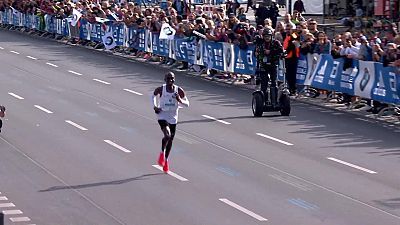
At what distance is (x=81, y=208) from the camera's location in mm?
15969

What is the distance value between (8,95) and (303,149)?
11396mm

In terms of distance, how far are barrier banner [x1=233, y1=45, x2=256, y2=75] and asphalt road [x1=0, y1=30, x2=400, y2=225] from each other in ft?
3.68

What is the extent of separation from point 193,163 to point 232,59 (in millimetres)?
13283

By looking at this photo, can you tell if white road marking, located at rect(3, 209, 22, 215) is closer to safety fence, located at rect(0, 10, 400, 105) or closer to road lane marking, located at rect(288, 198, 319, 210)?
road lane marking, located at rect(288, 198, 319, 210)

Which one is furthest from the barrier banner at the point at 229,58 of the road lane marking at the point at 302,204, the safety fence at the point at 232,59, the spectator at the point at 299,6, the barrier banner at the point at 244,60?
the road lane marking at the point at 302,204

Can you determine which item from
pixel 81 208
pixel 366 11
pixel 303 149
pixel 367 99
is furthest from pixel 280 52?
pixel 366 11

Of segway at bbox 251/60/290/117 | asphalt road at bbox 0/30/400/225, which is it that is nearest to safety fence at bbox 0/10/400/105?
asphalt road at bbox 0/30/400/225

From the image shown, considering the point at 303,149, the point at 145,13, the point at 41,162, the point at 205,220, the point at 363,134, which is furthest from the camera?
the point at 145,13

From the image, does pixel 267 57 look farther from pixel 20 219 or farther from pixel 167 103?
pixel 20 219

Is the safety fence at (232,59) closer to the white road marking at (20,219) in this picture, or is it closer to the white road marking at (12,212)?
the white road marking at (12,212)

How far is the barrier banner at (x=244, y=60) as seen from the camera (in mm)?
31531

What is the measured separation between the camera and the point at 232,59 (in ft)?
107

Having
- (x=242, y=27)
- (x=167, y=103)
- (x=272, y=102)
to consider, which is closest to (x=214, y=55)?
(x=242, y=27)

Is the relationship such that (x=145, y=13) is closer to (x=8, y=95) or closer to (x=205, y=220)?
(x=8, y=95)
